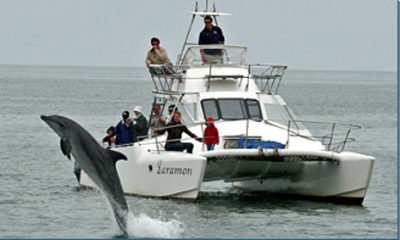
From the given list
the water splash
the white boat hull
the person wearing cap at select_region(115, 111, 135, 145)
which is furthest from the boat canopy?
the water splash

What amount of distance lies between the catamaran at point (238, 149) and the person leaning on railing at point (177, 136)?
21 cm

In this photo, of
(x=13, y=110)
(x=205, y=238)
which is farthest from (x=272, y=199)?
(x=13, y=110)

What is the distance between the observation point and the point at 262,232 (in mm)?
22391

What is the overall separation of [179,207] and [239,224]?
1929 millimetres

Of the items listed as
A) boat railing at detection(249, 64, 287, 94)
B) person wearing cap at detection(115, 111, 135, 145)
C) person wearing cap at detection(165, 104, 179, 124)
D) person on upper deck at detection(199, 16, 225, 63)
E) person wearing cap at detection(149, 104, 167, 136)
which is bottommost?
person wearing cap at detection(115, 111, 135, 145)

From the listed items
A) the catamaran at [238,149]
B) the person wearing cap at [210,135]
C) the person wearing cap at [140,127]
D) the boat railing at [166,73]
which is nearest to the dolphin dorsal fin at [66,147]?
the catamaran at [238,149]

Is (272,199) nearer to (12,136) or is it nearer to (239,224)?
(239,224)

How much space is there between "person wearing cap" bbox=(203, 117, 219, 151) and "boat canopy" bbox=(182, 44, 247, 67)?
3.77 meters

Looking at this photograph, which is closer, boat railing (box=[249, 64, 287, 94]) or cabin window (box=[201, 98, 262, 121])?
cabin window (box=[201, 98, 262, 121])

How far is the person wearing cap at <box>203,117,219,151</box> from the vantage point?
25625mm

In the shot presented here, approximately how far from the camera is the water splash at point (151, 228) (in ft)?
69.8

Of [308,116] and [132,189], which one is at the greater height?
[132,189]

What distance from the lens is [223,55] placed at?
2964 cm

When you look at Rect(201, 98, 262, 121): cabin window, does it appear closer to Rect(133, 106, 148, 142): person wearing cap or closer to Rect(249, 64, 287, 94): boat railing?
Rect(249, 64, 287, 94): boat railing
